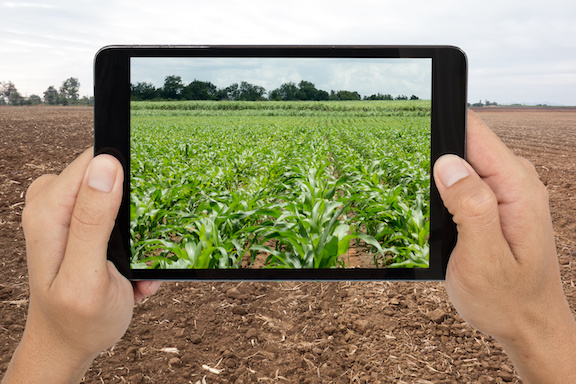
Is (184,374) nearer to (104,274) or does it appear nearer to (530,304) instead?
(104,274)

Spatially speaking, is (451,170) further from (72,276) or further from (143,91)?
(72,276)

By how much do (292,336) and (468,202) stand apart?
211cm

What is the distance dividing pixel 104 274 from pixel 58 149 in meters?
12.4

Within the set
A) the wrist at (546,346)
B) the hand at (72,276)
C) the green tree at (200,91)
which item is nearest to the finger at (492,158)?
the wrist at (546,346)

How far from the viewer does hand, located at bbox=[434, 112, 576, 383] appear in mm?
1386

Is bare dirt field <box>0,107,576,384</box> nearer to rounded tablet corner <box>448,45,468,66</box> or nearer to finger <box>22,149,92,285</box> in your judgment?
finger <box>22,149,92,285</box>

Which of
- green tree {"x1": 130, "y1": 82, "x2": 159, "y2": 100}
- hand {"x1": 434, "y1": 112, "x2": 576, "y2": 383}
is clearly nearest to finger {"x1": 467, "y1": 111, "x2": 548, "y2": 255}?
hand {"x1": 434, "y1": 112, "x2": 576, "y2": 383}

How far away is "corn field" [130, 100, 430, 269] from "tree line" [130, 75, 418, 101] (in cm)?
6

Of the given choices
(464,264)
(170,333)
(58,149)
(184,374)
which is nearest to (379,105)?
(464,264)

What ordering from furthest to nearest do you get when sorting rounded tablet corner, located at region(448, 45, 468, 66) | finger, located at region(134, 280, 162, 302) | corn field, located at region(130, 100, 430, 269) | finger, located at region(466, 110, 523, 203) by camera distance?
corn field, located at region(130, 100, 430, 269) < finger, located at region(134, 280, 162, 302) < finger, located at region(466, 110, 523, 203) < rounded tablet corner, located at region(448, 45, 468, 66)

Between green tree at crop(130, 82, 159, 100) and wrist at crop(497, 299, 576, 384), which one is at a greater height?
green tree at crop(130, 82, 159, 100)

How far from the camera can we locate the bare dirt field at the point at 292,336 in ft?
9.02

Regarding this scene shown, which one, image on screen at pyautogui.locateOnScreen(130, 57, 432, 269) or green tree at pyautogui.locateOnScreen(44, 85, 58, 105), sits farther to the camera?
green tree at pyautogui.locateOnScreen(44, 85, 58, 105)

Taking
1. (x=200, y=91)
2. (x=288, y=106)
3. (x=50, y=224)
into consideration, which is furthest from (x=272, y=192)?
(x=50, y=224)
